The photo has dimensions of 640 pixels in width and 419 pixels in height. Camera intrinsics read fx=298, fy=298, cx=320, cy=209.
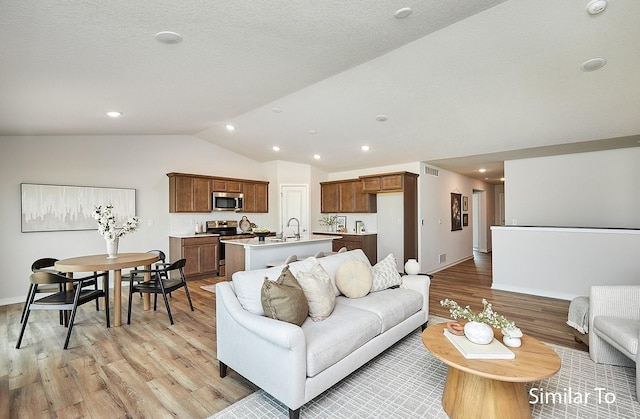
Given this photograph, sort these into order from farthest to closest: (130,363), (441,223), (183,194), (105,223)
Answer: (441,223), (183,194), (105,223), (130,363)

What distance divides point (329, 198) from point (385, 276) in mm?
4717

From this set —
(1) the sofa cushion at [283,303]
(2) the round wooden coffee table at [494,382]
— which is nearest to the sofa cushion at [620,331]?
(2) the round wooden coffee table at [494,382]

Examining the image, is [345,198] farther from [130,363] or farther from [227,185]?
[130,363]

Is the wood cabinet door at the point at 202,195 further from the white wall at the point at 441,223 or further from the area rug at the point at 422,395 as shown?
the area rug at the point at 422,395

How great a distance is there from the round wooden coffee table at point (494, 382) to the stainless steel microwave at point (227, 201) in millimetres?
5715

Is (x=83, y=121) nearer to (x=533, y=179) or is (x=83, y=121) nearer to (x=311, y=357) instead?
(x=311, y=357)

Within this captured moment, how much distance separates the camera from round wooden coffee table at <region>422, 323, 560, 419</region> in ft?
5.59

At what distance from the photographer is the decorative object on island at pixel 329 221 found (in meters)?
7.94

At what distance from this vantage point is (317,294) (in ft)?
8.09

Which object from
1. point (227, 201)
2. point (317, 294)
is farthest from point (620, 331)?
point (227, 201)

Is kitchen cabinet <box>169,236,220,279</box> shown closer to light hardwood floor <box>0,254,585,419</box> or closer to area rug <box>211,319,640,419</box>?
light hardwood floor <box>0,254,585,419</box>

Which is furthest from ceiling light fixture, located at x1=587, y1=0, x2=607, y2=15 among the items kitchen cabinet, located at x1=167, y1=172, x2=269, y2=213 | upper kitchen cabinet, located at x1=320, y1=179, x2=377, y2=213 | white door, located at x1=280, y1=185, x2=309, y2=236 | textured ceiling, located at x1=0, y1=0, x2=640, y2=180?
kitchen cabinet, located at x1=167, y1=172, x2=269, y2=213

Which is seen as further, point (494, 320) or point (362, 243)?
point (362, 243)

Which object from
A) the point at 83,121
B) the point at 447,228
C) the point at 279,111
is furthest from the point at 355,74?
→ the point at 447,228
